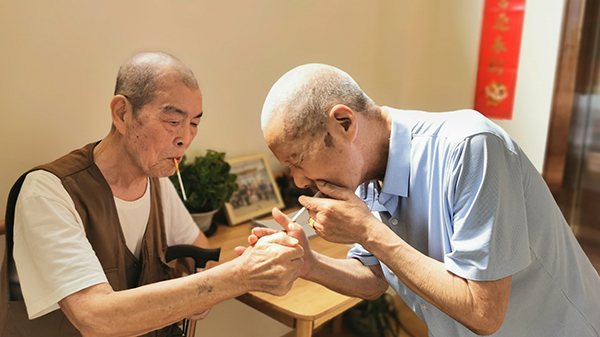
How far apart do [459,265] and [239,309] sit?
1.71 m

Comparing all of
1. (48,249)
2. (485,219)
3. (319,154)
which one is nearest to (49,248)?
(48,249)

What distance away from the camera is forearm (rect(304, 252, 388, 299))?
4.87ft

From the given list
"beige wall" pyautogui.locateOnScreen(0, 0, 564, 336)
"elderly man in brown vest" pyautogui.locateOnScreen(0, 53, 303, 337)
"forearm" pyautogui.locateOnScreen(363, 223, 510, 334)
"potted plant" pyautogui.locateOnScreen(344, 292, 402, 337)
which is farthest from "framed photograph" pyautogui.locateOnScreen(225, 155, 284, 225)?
"forearm" pyautogui.locateOnScreen(363, 223, 510, 334)

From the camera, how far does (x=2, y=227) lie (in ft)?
5.40

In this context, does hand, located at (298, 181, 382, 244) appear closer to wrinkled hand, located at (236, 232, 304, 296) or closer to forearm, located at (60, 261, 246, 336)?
wrinkled hand, located at (236, 232, 304, 296)

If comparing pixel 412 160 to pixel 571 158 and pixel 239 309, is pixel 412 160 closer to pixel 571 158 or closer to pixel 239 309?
pixel 239 309

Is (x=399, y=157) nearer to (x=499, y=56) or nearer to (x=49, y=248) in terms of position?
(x=49, y=248)

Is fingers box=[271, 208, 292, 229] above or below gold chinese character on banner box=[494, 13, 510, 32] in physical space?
Result: below

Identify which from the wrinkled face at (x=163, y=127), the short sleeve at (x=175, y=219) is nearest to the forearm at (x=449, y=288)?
the wrinkled face at (x=163, y=127)

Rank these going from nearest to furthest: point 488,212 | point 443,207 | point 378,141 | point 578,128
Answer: point 488,212 → point 443,207 → point 378,141 → point 578,128

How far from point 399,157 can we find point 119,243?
89 cm

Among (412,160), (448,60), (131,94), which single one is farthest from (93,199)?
(448,60)

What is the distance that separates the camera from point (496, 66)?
302 cm

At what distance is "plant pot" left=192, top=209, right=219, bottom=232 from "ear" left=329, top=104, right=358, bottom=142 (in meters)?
1.10
